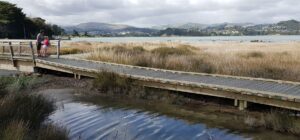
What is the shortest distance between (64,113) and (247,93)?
5.27m

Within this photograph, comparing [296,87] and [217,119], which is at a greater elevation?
[296,87]

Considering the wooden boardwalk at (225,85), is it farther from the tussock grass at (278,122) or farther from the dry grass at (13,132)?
the dry grass at (13,132)

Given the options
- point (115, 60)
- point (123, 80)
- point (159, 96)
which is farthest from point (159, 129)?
point (115, 60)

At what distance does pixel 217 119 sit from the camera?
1158 centimetres

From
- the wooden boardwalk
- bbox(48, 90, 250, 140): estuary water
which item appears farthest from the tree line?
bbox(48, 90, 250, 140): estuary water

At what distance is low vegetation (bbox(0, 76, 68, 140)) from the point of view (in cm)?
652

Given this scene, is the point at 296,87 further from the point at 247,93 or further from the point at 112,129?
the point at 112,129

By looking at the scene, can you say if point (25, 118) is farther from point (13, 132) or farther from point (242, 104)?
point (242, 104)

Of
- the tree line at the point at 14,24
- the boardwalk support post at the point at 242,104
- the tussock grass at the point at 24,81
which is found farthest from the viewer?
the tree line at the point at 14,24

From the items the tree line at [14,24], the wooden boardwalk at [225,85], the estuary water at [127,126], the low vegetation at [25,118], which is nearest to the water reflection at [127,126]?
the estuary water at [127,126]

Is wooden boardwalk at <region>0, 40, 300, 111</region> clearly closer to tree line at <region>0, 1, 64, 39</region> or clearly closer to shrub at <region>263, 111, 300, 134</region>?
shrub at <region>263, 111, 300, 134</region>

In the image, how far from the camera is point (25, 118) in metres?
8.79

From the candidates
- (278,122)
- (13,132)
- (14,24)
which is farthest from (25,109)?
(14,24)

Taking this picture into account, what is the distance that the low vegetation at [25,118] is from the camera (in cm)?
652
